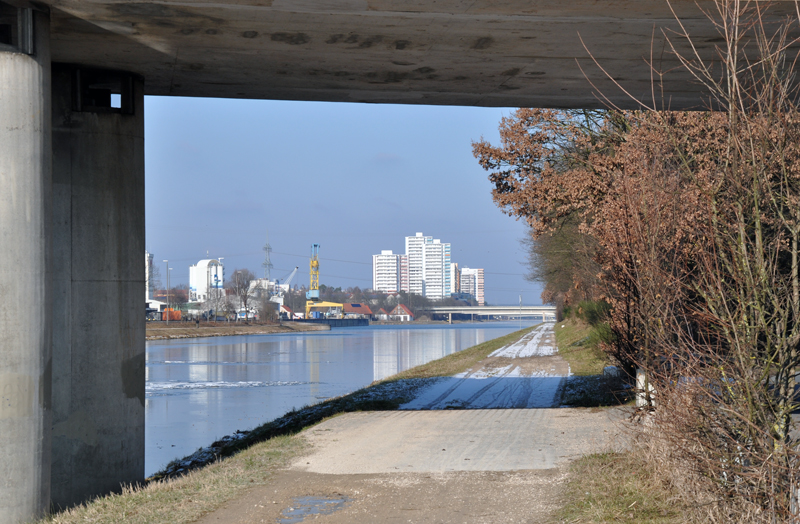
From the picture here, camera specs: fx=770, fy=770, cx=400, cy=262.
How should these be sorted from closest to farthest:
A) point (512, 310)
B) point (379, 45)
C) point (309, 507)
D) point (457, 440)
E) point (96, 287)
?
point (309, 507), point (379, 45), point (96, 287), point (457, 440), point (512, 310)

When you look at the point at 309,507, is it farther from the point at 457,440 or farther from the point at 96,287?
the point at 96,287

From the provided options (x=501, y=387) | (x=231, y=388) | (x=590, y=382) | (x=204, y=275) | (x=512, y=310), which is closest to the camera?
(x=590, y=382)

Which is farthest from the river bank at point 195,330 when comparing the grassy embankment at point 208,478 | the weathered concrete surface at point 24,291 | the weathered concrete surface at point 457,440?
the weathered concrete surface at point 24,291

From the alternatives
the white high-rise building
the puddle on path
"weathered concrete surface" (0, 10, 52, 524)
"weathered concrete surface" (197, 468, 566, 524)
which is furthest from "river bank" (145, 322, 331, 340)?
the white high-rise building

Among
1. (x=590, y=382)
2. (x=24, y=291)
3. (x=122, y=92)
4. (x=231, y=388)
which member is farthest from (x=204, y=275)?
(x=24, y=291)

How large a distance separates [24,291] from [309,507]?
3602 millimetres

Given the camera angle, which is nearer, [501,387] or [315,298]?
[501,387]

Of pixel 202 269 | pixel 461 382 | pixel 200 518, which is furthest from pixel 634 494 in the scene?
pixel 202 269

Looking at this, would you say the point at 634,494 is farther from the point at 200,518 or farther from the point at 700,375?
the point at 200,518

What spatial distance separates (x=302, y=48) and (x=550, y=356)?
23810 millimetres

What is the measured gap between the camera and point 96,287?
9.89m

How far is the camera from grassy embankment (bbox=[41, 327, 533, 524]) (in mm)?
7664

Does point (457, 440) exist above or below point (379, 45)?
below

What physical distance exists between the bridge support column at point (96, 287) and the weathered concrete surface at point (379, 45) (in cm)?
71
